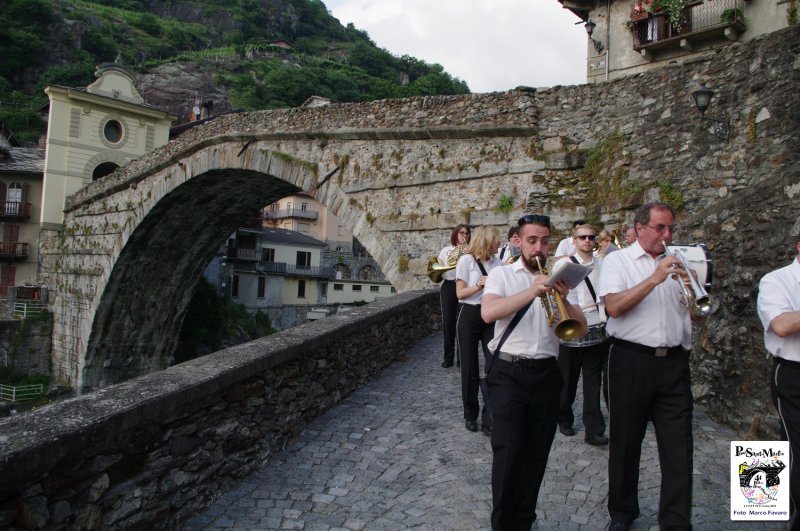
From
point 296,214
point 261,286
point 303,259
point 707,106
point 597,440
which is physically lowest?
point 597,440

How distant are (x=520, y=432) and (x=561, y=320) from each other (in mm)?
515

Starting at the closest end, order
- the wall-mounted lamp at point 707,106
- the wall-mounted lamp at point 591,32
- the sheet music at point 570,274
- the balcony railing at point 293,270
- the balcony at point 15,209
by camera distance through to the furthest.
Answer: the sheet music at point 570,274, the wall-mounted lamp at point 707,106, the wall-mounted lamp at point 591,32, the balcony at point 15,209, the balcony railing at point 293,270

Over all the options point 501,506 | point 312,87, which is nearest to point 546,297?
point 501,506

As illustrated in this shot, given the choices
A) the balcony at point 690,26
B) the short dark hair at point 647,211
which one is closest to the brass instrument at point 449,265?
the short dark hair at point 647,211

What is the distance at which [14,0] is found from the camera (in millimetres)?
53594

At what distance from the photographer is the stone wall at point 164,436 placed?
2172 mm

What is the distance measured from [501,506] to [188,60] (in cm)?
6985

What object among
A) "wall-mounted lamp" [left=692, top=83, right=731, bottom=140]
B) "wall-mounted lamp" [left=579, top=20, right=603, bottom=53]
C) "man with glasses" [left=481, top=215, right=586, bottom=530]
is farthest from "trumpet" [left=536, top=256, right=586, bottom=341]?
"wall-mounted lamp" [left=579, top=20, right=603, bottom=53]

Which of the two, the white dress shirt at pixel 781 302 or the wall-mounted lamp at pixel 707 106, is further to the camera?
the wall-mounted lamp at pixel 707 106

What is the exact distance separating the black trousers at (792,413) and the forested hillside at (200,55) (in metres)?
44.9

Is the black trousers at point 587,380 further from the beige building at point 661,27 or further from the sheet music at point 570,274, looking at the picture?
the beige building at point 661,27

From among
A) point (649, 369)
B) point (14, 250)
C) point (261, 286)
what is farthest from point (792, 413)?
point (261, 286)

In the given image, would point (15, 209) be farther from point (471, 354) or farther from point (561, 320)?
point (561, 320)

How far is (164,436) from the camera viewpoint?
291 centimetres
